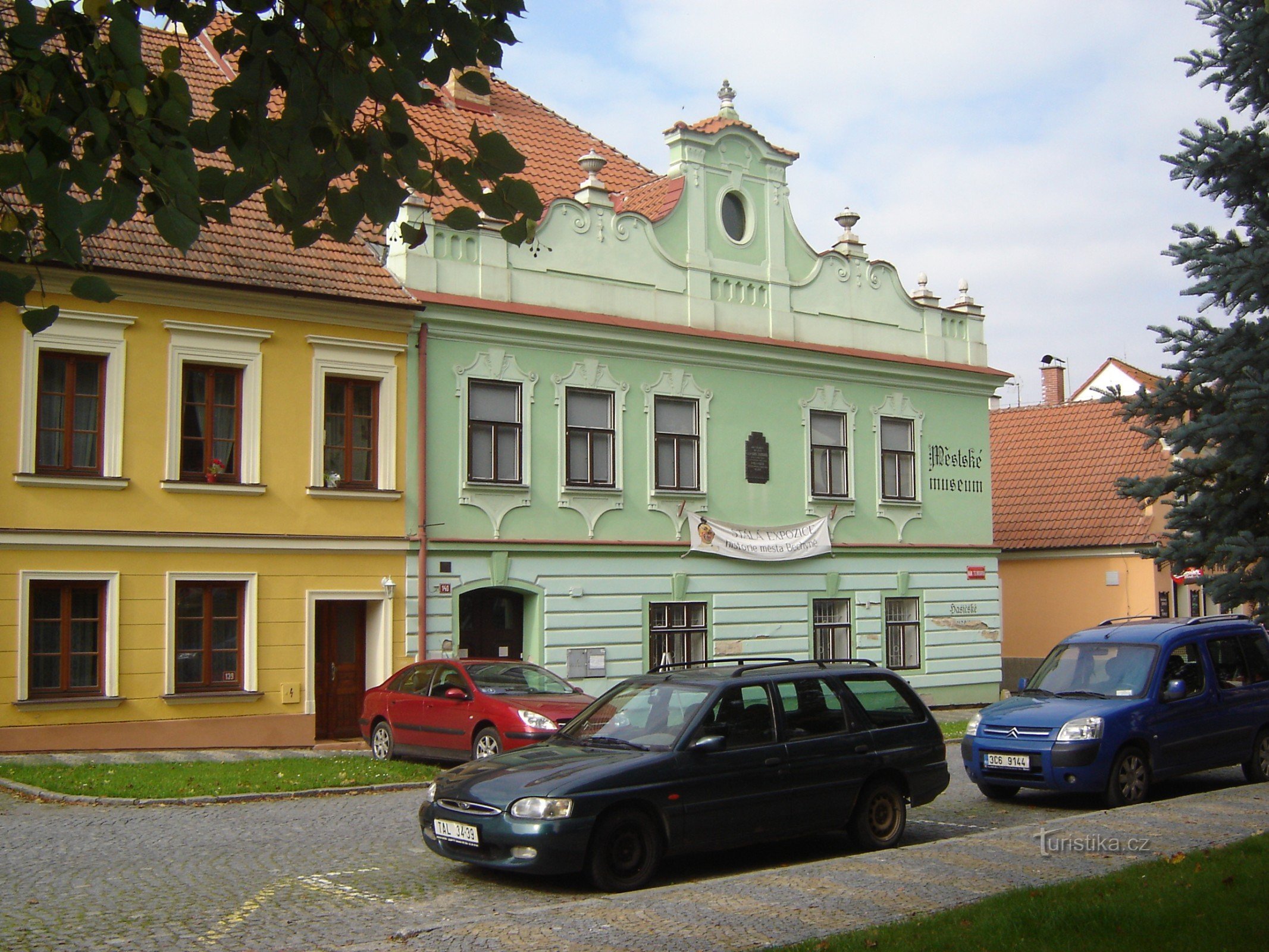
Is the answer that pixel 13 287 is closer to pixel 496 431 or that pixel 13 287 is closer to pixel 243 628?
pixel 243 628

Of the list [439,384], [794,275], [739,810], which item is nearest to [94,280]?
[739,810]

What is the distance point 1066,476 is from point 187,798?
27.6m

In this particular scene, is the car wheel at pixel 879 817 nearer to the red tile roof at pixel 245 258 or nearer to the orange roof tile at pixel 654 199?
the red tile roof at pixel 245 258

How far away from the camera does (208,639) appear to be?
65.7 feet

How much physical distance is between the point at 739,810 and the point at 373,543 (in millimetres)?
11922

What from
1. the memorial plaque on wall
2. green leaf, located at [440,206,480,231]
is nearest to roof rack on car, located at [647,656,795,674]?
green leaf, located at [440,206,480,231]

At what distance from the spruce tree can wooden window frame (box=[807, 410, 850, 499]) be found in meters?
11.7

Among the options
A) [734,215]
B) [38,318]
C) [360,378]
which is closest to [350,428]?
[360,378]

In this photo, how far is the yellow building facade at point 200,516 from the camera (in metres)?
18.6

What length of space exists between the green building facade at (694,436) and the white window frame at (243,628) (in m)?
2.57

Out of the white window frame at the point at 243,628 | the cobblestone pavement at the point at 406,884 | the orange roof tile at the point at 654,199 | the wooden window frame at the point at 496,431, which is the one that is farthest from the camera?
the orange roof tile at the point at 654,199

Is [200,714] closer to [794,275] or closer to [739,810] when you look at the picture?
[739,810]

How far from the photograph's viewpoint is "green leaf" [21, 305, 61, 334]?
→ 5.93 meters

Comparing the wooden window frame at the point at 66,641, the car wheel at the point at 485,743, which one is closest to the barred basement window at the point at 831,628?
the car wheel at the point at 485,743
